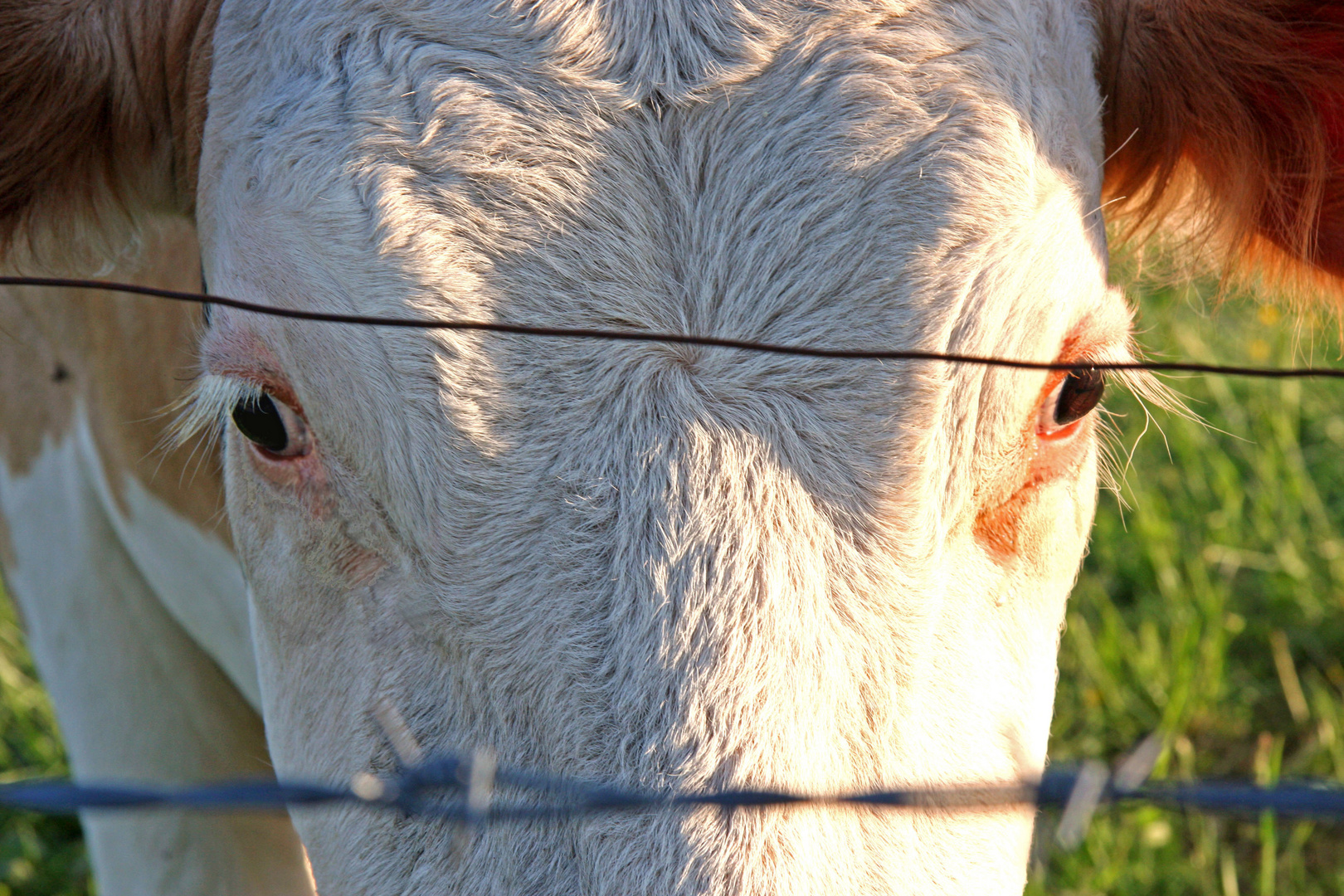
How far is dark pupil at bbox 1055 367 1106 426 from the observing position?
155 cm

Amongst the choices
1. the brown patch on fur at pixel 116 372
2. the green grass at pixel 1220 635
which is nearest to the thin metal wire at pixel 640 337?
the brown patch on fur at pixel 116 372

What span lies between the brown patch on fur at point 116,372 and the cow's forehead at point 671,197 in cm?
106

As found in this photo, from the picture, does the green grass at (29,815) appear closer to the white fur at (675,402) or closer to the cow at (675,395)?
the cow at (675,395)

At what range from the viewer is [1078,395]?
156 centimetres

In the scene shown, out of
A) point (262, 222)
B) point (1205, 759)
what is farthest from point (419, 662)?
point (1205, 759)

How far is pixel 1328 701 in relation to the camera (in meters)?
3.38

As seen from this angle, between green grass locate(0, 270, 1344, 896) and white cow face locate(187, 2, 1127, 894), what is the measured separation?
1.90m

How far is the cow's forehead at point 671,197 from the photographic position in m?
1.33

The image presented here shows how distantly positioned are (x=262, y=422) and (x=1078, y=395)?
40.5 inches

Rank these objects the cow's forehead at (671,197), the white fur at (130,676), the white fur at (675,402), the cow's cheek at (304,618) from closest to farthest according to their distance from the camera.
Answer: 1. the white fur at (675,402)
2. the cow's forehead at (671,197)
3. the cow's cheek at (304,618)
4. the white fur at (130,676)

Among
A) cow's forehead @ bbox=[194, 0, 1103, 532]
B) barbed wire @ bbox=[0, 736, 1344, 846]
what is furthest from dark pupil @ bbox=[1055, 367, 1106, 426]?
barbed wire @ bbox=[0, 736, 1344, 846]

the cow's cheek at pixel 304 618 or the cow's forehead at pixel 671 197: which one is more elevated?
the cow's forehead at pixel 671 197

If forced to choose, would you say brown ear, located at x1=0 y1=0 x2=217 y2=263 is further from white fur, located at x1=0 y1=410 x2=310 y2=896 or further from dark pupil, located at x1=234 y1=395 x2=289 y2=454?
white fur, located at x1=0 y1=410 x2=310 y2=896

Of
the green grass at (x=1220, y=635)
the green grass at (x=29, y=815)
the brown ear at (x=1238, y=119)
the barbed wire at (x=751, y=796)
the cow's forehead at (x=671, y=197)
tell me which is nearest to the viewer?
the barbed wire at (x=751, y=796)
